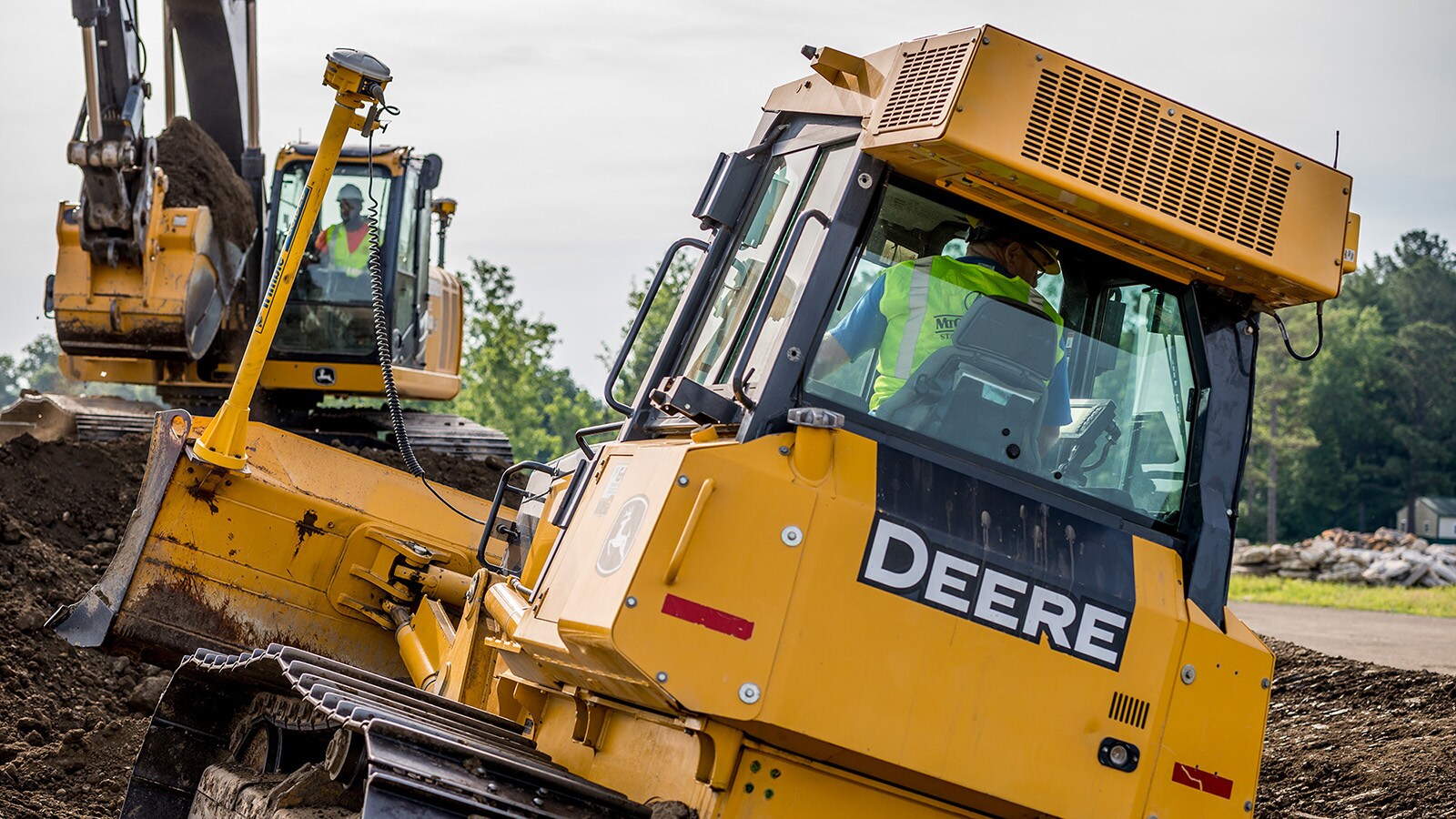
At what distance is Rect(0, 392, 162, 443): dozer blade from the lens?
1147 centimetres

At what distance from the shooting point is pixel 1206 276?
12.0 feet

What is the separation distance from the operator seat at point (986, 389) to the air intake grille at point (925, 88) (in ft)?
1.52

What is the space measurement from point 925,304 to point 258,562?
3718 mm

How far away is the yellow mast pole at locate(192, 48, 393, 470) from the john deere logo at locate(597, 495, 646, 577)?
3020 millimetres

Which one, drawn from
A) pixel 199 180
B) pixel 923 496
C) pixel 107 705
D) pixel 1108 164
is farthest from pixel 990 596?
pixel 199 180

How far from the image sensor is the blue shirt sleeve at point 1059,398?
359 centimetres

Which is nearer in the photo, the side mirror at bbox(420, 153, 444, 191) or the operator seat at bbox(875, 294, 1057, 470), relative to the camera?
the operator seat at bbox(875, 294, 1057, 470)

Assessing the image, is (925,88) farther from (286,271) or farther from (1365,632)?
(1365,632)

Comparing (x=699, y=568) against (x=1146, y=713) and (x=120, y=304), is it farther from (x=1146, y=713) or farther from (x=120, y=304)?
(x=120, y=304)

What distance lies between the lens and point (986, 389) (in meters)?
3.54

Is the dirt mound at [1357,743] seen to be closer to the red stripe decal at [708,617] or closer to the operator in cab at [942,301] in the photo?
the operator in cab at [942,301]

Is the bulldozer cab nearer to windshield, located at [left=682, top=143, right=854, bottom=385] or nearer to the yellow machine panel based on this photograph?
windshield, located at [left=682, top=143, right=854, bottom=385]

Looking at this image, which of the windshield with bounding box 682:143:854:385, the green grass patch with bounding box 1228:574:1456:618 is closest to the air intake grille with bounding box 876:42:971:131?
the windshield with bounding box 682:143:854:385

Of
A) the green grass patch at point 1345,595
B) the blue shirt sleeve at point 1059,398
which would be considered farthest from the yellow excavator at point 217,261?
the green grass patch at point 1345,595
